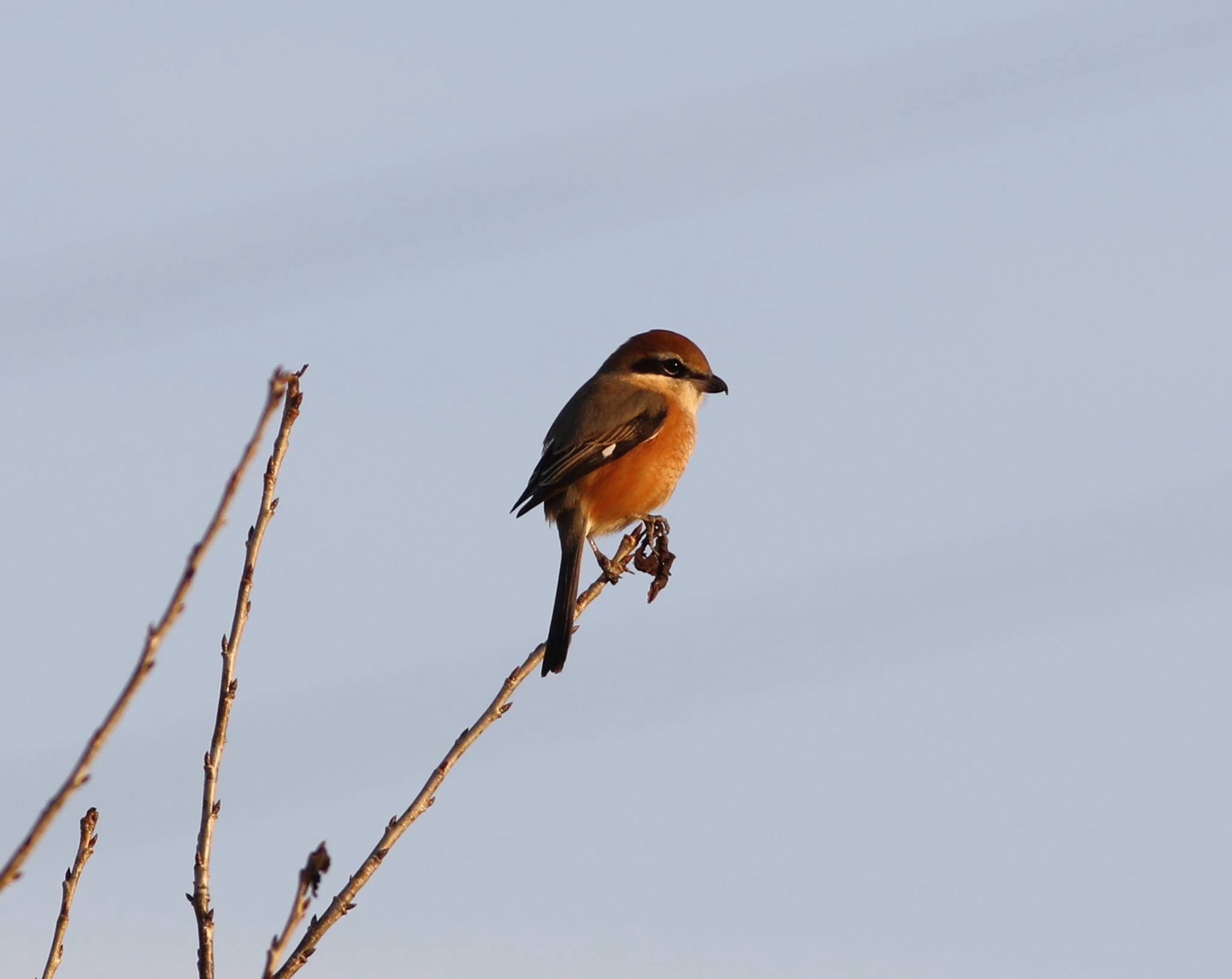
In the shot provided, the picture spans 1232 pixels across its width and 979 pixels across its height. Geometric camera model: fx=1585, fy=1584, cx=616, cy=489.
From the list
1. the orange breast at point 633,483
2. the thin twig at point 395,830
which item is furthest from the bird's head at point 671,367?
the thin twig at point 395,830

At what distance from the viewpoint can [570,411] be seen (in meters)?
7.04

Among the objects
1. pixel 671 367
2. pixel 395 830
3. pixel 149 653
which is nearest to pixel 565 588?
pixel 671 367

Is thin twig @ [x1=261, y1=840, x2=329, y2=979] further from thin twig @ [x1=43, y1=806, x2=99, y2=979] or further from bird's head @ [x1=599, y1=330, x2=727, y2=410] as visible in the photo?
bird's head @ [x1=599, y1=330, x2=727, y2=410]

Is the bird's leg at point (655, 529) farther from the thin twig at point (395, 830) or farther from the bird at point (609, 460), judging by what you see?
the thin twig at point (395, 830)

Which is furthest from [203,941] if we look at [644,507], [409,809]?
[644,507]

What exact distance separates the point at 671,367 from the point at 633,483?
1037 mm

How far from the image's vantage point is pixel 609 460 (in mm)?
6547

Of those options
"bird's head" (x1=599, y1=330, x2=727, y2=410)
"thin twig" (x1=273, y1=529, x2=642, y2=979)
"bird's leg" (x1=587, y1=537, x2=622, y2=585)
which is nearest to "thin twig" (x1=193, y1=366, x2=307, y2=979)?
"thin twig" (x1=273, y1=529, x2=642, y2=979)

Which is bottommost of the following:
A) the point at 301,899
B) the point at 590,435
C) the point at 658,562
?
the point at 301,899

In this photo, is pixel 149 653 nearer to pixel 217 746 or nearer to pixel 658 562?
pixel 217 746

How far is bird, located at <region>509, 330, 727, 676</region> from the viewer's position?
6.43 metres

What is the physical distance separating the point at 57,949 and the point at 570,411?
16.2ft

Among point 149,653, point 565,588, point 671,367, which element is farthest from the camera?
point 671,367

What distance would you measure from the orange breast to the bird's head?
1.51ft
